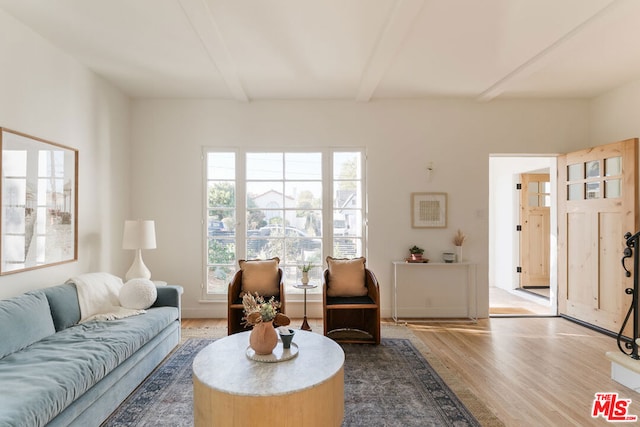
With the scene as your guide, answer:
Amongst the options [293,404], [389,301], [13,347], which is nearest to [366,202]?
[389,301]

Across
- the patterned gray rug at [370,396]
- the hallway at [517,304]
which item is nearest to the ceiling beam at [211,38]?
the patterned gray rug at [370,396]

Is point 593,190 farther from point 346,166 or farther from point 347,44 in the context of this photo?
point 347,44

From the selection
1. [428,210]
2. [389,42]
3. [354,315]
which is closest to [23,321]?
[354,315]

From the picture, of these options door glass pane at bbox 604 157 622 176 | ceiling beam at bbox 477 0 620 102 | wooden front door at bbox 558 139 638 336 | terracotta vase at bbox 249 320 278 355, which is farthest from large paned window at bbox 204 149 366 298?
door glass pane at bbox 604 157 622 176

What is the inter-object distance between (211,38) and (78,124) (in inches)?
70.1

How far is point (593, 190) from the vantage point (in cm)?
446

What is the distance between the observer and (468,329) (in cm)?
441

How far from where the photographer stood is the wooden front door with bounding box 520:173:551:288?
22.3 ft

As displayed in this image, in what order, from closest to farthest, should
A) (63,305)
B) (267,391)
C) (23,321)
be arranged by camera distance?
(267,391), (23,321), (63,305)

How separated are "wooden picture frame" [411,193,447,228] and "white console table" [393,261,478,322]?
594 mm

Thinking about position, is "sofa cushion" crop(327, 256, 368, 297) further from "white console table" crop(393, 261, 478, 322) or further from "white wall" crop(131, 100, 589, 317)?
"white console table" crop(393, 261, 478, 322)

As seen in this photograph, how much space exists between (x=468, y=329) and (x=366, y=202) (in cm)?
202

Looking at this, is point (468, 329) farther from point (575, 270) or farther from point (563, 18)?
point (563, 18)

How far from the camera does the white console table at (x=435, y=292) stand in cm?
488
